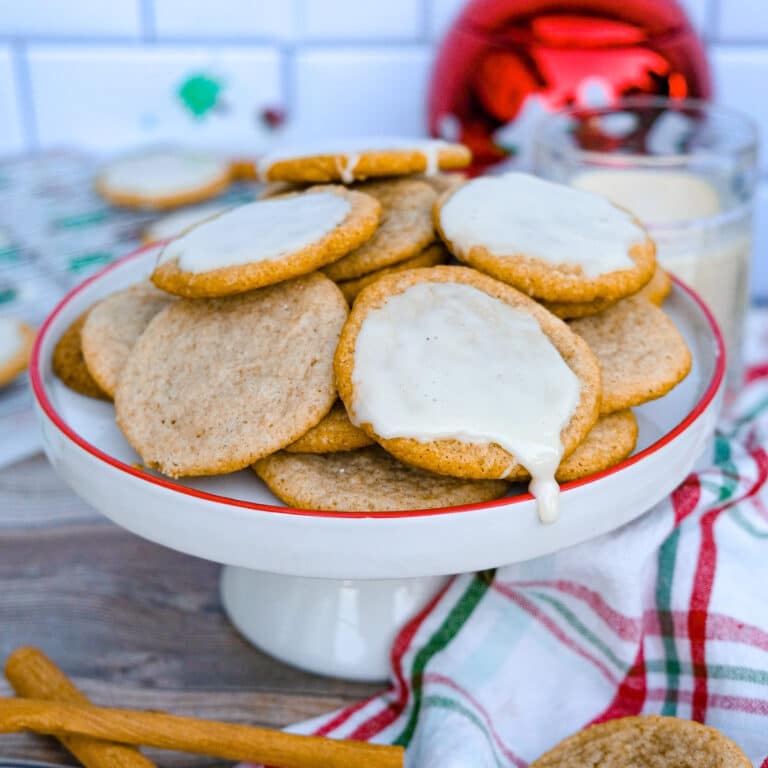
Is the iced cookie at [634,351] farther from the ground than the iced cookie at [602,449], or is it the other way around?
the iced cookie at [634,351]

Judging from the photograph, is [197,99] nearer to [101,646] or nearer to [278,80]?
[278,80]

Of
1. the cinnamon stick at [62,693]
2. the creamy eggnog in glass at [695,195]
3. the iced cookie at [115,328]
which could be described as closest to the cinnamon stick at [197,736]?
the cinnamon stick at [62,693]

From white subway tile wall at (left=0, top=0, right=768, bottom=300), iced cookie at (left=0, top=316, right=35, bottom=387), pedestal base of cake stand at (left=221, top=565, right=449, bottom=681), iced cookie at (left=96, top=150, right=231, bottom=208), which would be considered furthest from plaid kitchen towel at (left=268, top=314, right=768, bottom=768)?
white subway tile wall at (left=0, top=0, right=768, bottom=300)

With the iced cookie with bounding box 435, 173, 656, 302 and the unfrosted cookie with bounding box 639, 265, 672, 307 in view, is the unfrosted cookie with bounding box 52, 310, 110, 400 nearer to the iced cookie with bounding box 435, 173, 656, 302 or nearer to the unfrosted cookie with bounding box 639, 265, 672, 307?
the iced cookie with bounding box 435, 173, 656, 302

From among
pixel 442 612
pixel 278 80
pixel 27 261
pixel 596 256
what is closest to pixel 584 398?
pixel 596 256

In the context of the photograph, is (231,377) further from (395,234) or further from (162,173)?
(162,173)

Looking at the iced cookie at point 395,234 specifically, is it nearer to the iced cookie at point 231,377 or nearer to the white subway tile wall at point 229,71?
the iced cookie at point 231,377
